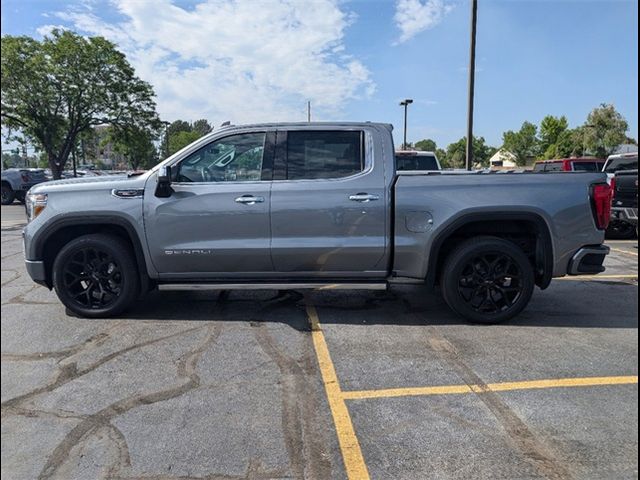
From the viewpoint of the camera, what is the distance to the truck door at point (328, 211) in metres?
4.64

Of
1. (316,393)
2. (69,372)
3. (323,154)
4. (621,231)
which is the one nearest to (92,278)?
(69,372)

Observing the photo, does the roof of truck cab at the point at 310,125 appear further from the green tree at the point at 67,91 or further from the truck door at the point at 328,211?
the green tree at the point at 67,91

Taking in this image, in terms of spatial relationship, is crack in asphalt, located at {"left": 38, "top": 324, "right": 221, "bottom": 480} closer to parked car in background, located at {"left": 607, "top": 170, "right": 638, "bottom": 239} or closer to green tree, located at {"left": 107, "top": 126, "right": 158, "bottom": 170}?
parked car in background, located at {"left": 607, "top": 170, "right": 638, "bottom": 239}

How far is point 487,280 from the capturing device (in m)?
4.78

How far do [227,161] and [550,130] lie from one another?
70986mm

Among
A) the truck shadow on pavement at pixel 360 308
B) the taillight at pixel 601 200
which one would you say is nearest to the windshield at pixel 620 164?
the truck shadow on pavement at pixel 360 308

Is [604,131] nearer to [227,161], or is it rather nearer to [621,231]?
[621,231]

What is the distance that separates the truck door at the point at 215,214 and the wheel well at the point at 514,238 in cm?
173

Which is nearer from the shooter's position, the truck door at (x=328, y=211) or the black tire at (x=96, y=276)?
the truck door at (x=328, y=211)

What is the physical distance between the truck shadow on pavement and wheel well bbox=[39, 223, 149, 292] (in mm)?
581

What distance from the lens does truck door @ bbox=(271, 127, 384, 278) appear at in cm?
464

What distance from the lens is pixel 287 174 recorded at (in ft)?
15.7

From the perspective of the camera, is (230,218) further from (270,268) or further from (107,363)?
(107,363)

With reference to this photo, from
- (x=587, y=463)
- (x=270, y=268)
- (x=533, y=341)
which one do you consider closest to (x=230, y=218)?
(x=270, y=268)
